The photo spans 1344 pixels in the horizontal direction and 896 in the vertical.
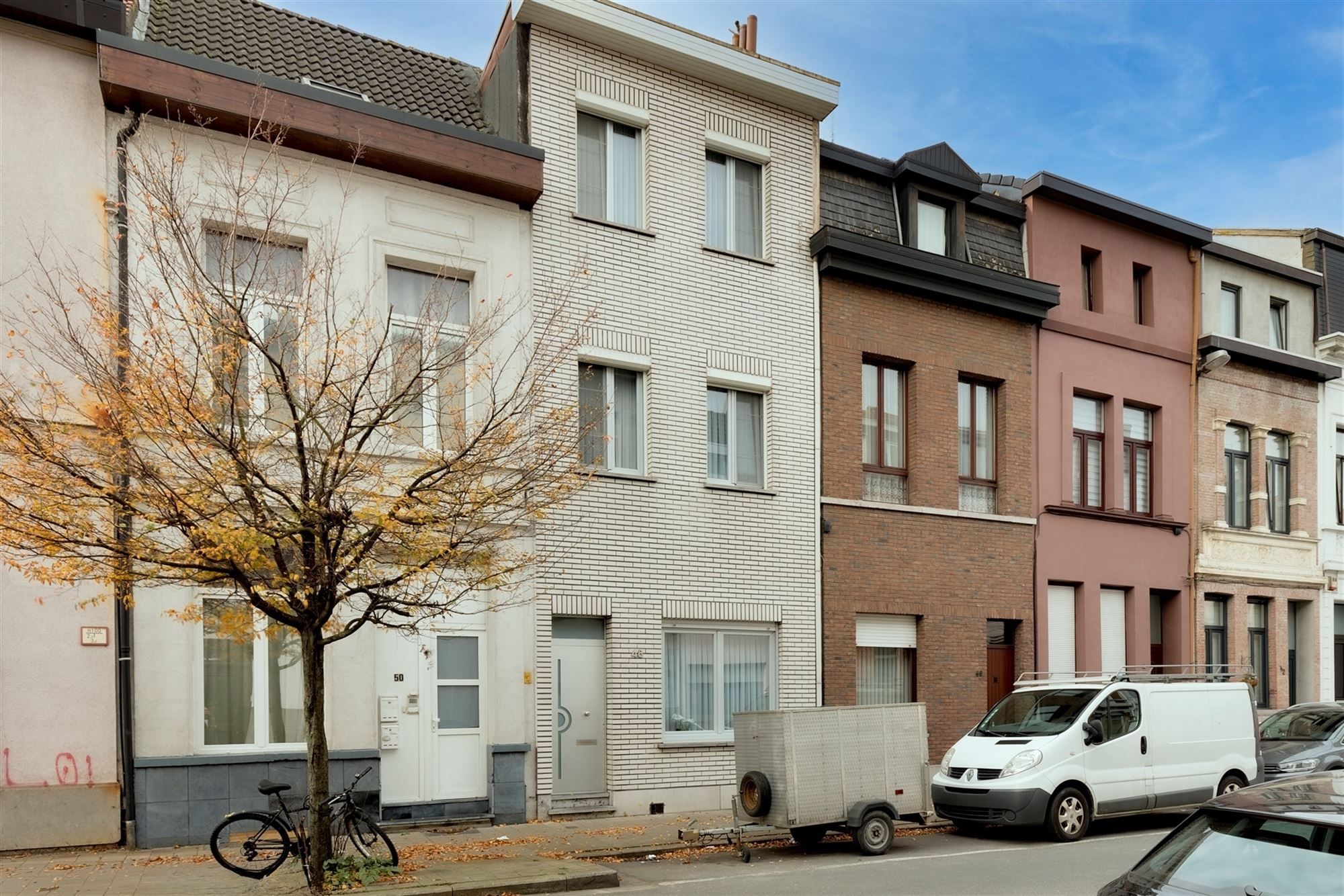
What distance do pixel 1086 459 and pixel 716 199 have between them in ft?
28.6

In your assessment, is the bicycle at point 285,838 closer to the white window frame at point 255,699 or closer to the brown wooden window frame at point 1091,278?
the white window frame at point 255,699

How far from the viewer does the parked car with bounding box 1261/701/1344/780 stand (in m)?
16.7

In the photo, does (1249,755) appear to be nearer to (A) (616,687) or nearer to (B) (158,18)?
(A) (616,687)

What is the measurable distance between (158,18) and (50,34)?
7.88 ft

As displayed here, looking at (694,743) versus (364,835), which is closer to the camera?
(364,835)

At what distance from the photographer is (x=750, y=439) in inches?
702

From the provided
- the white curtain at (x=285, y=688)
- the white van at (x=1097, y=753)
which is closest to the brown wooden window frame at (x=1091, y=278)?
the white van at (x=1097, y=753)

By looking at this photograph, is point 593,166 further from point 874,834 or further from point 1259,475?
point 1259,475

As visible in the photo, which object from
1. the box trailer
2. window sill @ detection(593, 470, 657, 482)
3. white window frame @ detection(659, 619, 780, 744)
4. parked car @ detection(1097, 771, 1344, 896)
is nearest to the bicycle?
the box trailer

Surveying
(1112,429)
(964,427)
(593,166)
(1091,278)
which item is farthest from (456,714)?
(1091,278)

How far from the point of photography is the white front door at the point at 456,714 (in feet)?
47.6

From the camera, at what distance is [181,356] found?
38.9ft

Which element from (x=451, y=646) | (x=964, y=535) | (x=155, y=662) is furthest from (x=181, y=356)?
(x=964, y=535)

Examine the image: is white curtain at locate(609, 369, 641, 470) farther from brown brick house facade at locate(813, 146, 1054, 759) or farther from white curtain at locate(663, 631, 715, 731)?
brown brick house facade at locate(813, 146, 1054, 759)
